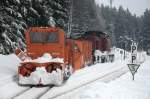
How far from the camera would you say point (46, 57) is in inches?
734

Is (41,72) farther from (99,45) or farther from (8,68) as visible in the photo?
(99,45)

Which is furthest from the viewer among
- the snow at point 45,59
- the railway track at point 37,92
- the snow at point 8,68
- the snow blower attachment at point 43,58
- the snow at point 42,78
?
the snow at point 8,68

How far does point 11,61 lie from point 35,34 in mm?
5766

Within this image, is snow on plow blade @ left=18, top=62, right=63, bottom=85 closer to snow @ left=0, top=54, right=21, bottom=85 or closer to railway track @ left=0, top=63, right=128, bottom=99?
railway track @ left=0, top=63, right=128, bottom=99

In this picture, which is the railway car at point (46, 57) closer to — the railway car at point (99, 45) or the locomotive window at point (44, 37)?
the locomotive window at point (44, 37)

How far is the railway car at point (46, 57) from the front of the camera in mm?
17438

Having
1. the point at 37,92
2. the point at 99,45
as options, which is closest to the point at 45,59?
the point at 37,92

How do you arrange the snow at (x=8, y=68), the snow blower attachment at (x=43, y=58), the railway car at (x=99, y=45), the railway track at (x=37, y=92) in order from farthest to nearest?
the railway car at (x=99, y=45), the snow at (x=8, y=68), the snow blower attachment at (x=43, y=58), the railway track at (x=37, y=92)

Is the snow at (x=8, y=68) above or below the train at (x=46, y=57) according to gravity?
below

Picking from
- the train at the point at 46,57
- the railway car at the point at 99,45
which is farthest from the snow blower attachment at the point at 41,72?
the railway car at the point at 99,45

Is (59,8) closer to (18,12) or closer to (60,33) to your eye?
(18,12)

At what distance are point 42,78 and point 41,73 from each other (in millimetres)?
235

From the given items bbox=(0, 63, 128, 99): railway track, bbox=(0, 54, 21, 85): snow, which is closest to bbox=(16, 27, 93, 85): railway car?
bbox=(0, 63, 128, 99): railway track

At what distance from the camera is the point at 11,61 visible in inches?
971
